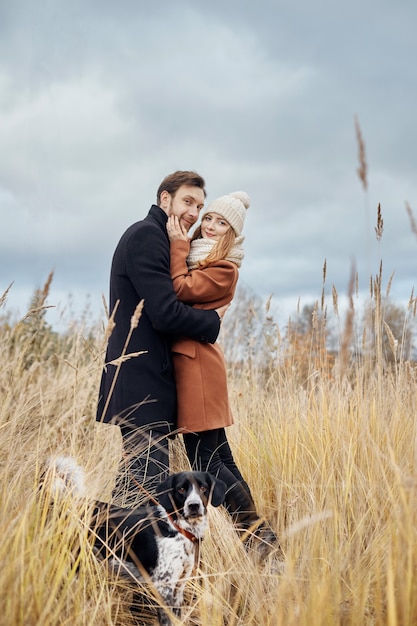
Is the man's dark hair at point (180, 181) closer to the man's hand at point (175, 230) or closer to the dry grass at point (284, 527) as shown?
the man's hand at point (175, 230)

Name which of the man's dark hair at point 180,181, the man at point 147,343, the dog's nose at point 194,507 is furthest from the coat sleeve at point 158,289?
the dog's nose at point 194,507

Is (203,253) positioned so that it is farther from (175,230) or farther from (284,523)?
(284,523)

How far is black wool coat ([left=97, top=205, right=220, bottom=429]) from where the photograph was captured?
2988 mm

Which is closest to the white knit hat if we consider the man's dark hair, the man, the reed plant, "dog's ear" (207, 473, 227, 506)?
the man's dark hair

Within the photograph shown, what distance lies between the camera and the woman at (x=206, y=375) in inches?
123

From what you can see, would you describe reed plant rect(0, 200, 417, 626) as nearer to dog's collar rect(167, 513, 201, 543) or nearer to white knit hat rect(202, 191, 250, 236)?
dog's collar rect(167, 513, 201, 543)

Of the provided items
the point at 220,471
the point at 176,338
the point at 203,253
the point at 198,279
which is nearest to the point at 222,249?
the point at 203,253

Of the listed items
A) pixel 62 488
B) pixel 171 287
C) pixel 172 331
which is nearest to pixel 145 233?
pixel 171 287

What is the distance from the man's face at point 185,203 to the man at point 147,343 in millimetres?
187

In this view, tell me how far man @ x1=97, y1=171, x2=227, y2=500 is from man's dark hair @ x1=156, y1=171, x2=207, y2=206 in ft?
0.89

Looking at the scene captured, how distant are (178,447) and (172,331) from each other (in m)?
1.12

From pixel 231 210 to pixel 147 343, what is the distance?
0.88 m

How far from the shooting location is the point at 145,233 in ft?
10.1

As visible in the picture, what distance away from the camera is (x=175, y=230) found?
10.7ft
